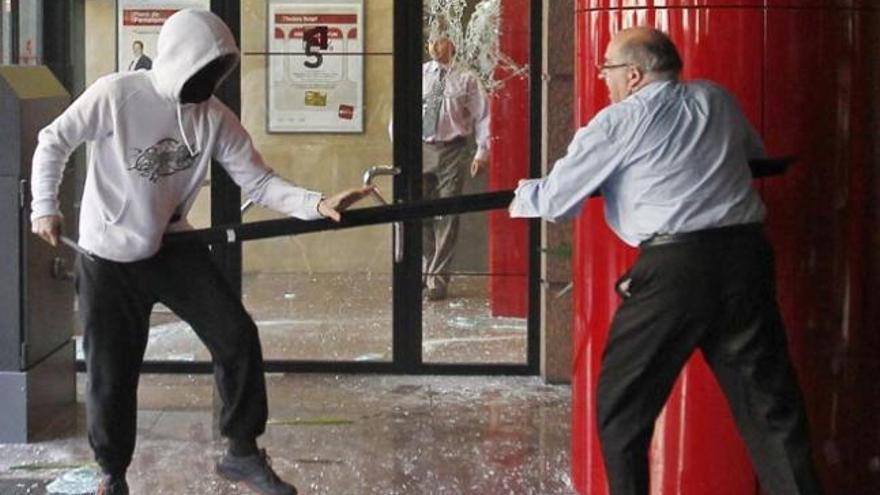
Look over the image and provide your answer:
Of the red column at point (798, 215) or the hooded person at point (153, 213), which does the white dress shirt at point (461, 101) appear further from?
the hooded person at point (153, 213)

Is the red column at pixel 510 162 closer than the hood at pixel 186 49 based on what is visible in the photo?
No

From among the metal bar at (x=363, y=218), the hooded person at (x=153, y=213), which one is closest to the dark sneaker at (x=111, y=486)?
the hooded person at (x=153, y=213)

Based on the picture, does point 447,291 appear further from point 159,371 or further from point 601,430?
point 601,430

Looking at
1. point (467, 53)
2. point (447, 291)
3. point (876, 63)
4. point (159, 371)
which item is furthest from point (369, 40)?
point (876, 63)

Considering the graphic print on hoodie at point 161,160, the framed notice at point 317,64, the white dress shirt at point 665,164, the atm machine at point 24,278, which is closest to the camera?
the white dress shirt at point 665,164

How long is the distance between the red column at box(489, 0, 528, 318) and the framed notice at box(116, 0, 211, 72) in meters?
1.68

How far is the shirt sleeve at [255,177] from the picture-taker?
21.0ft

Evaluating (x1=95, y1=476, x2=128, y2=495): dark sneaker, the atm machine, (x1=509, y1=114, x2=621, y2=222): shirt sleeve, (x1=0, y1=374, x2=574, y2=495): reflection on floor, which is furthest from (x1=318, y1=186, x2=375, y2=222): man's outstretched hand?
the atm machine

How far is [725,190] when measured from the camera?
226 inches

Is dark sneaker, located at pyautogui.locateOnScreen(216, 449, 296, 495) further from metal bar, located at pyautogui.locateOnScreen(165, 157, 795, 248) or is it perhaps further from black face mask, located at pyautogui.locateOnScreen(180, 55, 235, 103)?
black face mask, located at pyautogui.locateOnScreen(180, 55, 235, 103)

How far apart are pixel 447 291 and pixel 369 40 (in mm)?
1448

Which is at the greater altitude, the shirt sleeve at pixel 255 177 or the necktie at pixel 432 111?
the necktie at pixel 432 111

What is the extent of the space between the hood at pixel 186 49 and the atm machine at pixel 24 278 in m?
1.96

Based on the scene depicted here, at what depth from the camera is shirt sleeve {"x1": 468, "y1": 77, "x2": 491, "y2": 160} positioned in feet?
31.3
